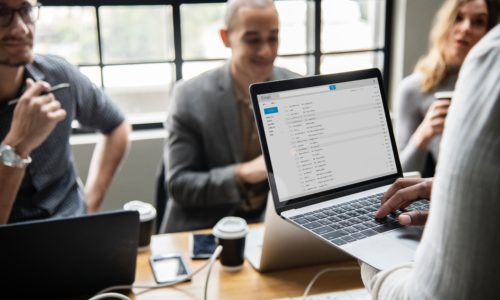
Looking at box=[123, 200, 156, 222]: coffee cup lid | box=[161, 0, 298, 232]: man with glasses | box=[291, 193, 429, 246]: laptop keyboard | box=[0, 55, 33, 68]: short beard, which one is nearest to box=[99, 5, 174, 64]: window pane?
box=[161, 0, 298, 232]: man with glasses

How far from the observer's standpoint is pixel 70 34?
2895mm

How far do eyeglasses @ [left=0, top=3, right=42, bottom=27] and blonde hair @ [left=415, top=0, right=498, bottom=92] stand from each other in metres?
1.44

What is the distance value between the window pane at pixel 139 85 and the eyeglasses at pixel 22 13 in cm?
114

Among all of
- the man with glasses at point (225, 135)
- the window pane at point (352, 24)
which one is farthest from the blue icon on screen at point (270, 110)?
the window pane at point (352, 24)

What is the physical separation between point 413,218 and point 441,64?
4.31 feet

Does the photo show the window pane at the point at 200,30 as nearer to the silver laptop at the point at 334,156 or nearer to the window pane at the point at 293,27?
the window pane at the point at 293,27

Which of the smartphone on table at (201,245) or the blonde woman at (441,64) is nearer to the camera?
the smartphone on table at (201,245)

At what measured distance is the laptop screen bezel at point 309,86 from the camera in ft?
3.74

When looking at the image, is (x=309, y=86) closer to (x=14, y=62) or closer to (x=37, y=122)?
(x=37, y=122)

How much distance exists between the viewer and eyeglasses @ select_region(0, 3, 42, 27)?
67.9 inches

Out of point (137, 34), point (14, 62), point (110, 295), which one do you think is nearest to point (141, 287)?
point (110, 295)

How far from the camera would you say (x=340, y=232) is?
1.07 m

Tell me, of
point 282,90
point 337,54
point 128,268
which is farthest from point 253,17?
point 337,54

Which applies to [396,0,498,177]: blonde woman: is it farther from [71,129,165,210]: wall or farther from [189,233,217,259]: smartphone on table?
[71,129,165,210]: wall
